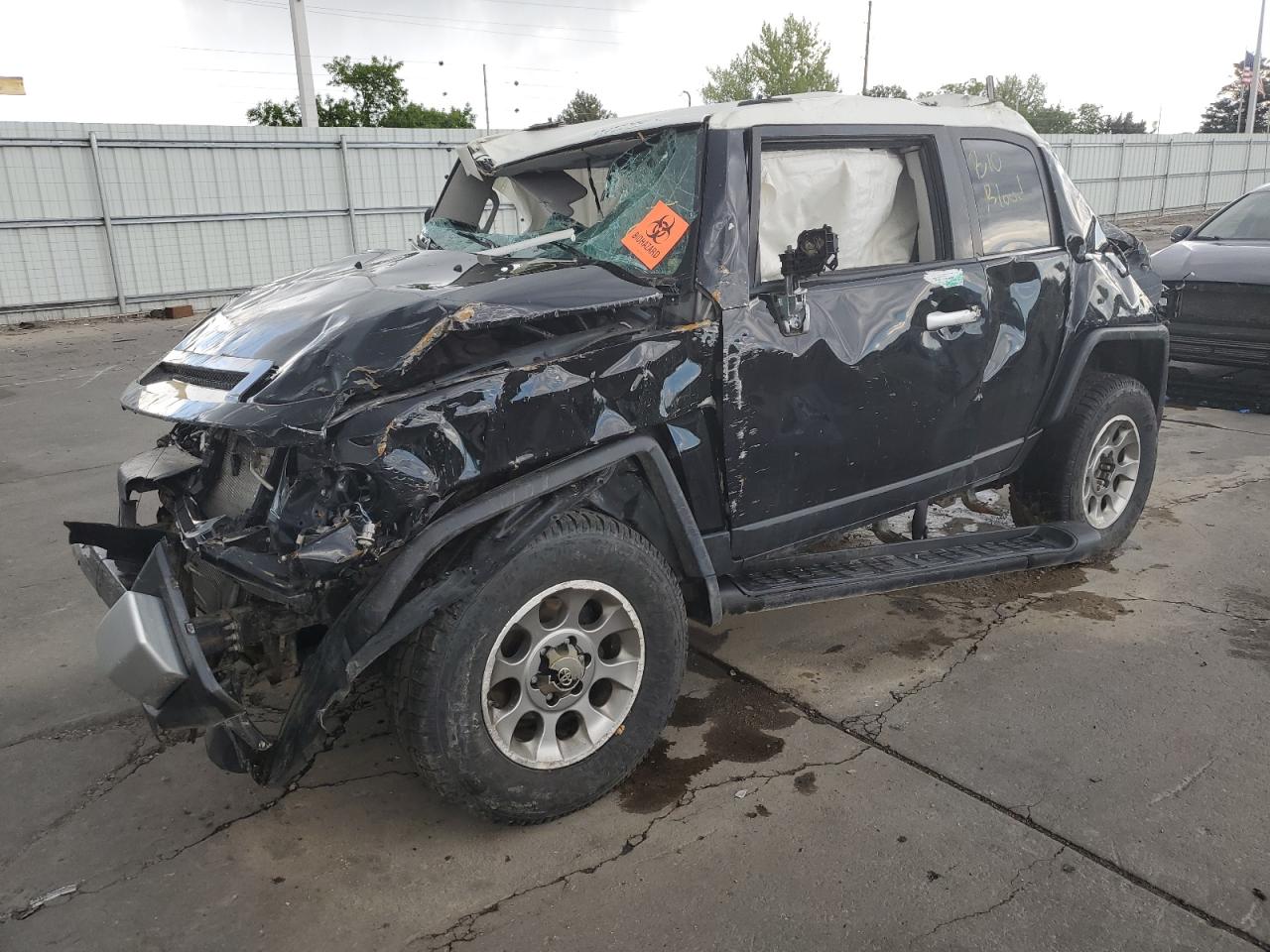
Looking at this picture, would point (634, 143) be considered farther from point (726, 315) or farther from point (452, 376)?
point (452, 376)

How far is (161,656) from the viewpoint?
2320 mm

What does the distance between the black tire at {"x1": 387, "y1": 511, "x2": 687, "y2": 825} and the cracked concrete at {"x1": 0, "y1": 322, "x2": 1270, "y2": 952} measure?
6.5 inches

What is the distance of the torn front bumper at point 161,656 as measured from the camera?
233 cm

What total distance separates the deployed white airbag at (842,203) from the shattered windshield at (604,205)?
0.95 feet

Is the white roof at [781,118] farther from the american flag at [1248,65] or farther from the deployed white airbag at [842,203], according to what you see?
the american flag at [1248,65]

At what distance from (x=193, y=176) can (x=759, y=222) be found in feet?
46.5

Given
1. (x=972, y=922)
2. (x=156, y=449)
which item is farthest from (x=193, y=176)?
(x=972, y=922)

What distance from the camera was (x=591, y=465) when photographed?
2670mm

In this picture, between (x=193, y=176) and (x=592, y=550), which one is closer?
(x=592, y=550)

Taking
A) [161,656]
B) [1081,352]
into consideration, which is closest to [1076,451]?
[1081,352]

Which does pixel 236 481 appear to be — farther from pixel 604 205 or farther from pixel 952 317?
pixel 952 317

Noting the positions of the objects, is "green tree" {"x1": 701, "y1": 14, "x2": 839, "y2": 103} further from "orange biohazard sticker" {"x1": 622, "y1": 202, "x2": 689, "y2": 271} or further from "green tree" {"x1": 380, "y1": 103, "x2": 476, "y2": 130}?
"orange biohazard sticker" {"x1": 622, "y1": 202, "x2": 689, "y2": 271}

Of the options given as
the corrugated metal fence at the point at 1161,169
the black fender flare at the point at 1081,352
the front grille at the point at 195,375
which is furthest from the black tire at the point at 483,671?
the corrugated metal fence at the point at 1161,169

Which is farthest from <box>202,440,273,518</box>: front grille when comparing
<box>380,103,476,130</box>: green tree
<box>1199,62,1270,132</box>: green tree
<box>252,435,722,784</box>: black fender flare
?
<box>1199,62,1270,132</box>: green tree
